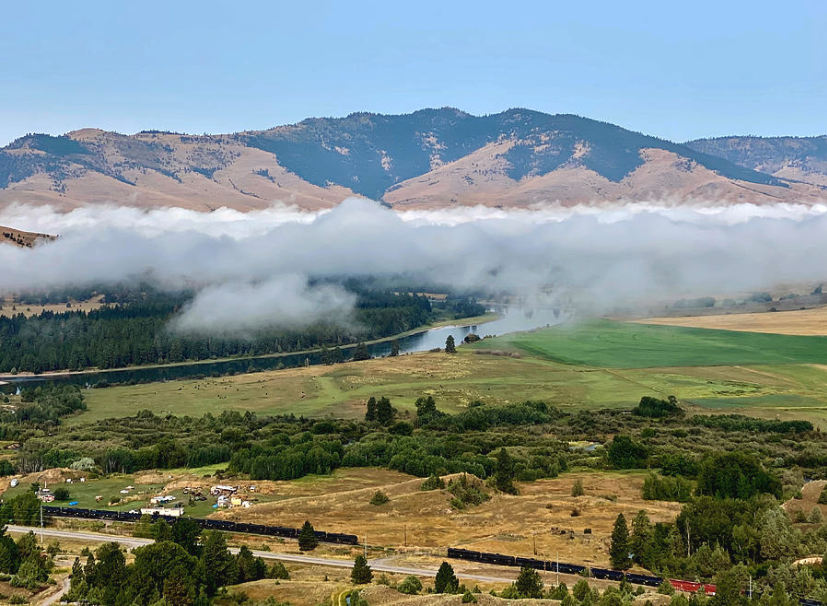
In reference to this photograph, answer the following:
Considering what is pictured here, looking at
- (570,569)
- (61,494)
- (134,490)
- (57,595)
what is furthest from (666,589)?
(61,494)

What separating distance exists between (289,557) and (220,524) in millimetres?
11904

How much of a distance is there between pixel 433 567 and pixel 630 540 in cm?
1703

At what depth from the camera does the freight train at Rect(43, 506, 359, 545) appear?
247ft

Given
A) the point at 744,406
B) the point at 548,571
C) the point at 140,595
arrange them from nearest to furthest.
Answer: the point at 140,595, the point at 548,571, the point at 744,406

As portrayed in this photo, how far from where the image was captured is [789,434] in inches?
4710

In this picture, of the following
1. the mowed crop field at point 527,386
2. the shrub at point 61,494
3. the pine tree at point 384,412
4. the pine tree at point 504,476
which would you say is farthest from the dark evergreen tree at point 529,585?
the mowed crop field at point 527,386

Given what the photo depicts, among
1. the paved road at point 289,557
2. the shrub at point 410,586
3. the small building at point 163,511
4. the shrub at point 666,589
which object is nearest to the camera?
the shrub at point 666,589

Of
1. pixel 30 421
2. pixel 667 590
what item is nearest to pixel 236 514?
pixel 667 590

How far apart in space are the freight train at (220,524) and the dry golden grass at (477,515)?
257cm

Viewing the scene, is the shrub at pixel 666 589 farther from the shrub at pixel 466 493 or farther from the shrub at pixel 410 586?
the shrub at pixel 466 493

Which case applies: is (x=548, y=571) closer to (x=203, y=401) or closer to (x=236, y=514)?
(x=236, y=514)

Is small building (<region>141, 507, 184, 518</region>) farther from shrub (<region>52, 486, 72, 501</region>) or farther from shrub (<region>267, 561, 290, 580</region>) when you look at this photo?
shrub (<region>267, 561, 290, 580</region>)

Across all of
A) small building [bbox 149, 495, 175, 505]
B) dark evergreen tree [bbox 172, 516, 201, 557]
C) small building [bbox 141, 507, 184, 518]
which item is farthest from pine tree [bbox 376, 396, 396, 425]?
dark evergreen tree [bbox 172, 516, 201, 557]

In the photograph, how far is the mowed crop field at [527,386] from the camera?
15162 cm
